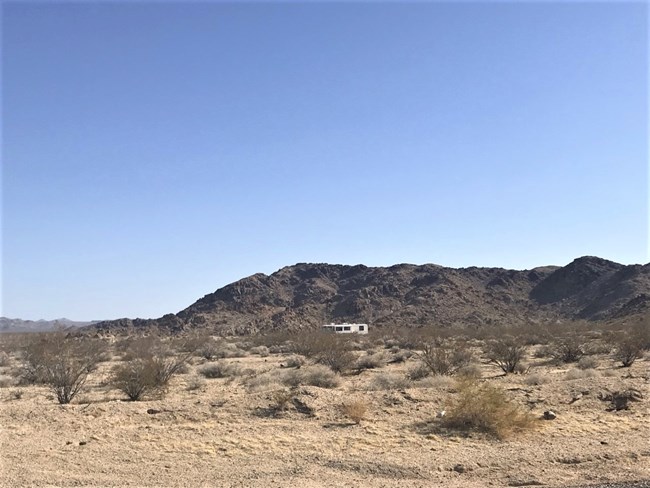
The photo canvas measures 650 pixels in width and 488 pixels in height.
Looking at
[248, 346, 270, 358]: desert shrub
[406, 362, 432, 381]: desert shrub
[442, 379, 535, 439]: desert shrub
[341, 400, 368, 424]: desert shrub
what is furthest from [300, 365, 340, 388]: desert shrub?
[248, 346, 270, 358]: desert shrub

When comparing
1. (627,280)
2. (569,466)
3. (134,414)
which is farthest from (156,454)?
(627,280)

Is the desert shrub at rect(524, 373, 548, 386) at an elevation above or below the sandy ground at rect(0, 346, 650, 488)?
above

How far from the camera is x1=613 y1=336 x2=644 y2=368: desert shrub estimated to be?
2870cm

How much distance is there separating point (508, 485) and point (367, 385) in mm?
11862

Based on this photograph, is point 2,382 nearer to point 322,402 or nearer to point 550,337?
point 322,402

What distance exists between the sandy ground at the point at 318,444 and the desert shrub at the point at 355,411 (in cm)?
18

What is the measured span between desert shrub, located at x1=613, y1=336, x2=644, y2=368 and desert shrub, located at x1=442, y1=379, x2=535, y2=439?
16.2 meters

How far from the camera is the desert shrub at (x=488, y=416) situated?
14.1m

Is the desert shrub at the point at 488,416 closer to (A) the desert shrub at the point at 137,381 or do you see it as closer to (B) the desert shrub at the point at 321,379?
(B) the desert shrub at the point at 321,379

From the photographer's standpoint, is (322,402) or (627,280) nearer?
(322,402)

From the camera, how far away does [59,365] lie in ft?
66.2

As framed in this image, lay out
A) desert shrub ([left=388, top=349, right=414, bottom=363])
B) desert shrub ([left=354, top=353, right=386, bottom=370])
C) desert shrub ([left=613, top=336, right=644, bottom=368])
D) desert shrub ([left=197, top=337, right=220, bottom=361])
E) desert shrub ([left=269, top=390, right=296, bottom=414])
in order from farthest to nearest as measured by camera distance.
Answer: desert shrub ([left=197, top=337, right=220, bottom=361]) < desert shrub ([left=388, top=349, right=414, bottom=363]) < desert shrub ([left=354, top=353, right=386, bottom=370]) < desert shrub ([left=613, top=336, right=644, bottom=368]) < desert shrub ([left=269, top=390, right=296, bottom=414])

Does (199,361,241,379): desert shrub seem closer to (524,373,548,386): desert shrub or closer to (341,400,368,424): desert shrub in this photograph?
(524,373,548,386): desert shrub

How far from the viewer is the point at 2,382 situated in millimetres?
26000
